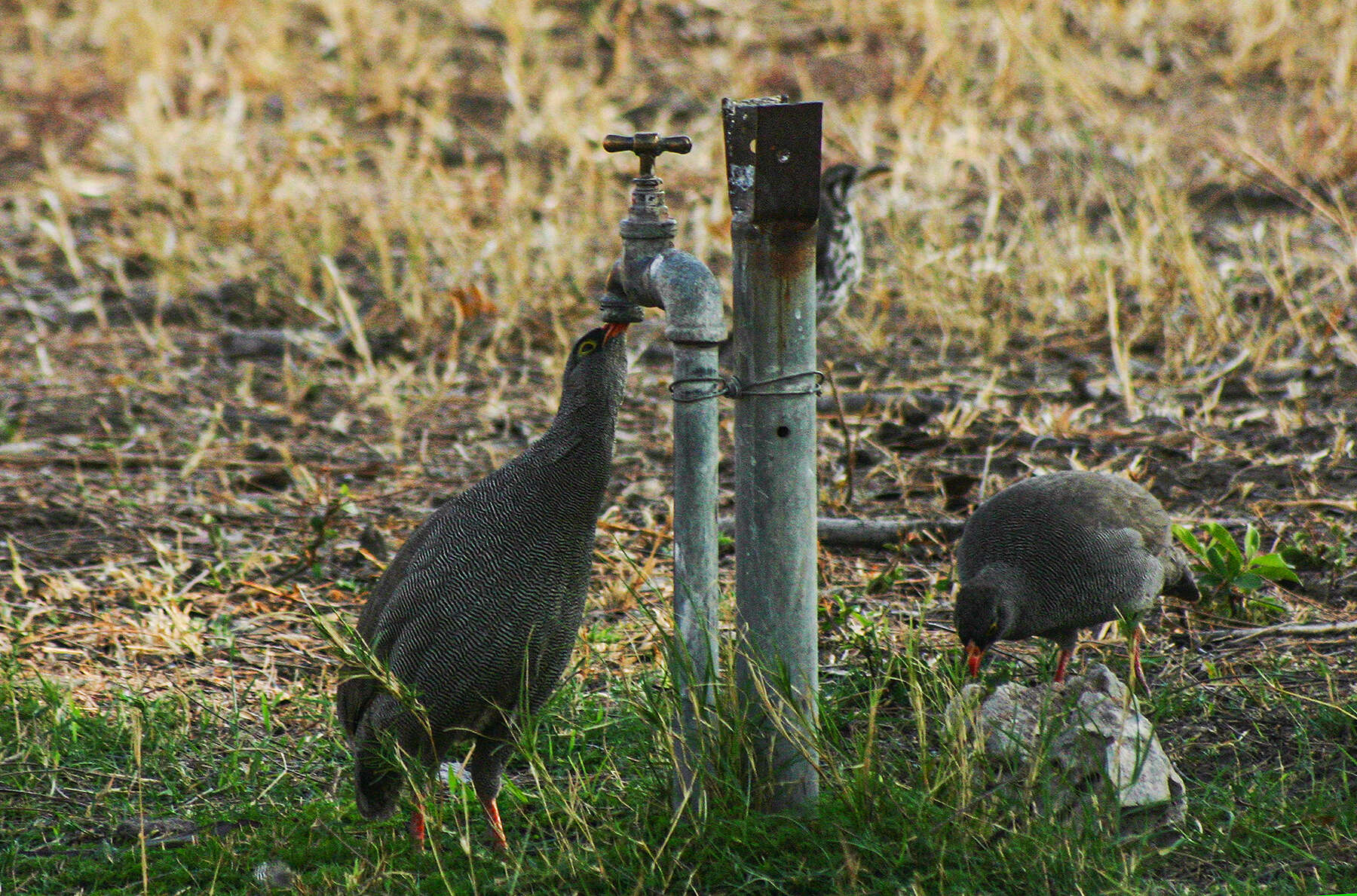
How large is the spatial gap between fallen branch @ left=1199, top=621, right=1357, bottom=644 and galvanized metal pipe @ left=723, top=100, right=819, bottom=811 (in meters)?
1.59

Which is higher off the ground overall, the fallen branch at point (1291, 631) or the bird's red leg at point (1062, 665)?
the fallen branch at point (1291, 631)

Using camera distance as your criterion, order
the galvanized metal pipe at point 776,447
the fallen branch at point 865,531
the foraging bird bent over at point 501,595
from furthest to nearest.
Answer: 1. the fallen branch at point 865,531
2. the foraging bird bent over at point 501,595
3. the galvanized metal pipe at point 776,447

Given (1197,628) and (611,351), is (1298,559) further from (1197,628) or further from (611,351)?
(611,351)

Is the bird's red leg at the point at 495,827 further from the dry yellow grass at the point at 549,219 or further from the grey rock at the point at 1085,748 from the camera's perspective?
the dry yellow grass at the point at 549,219

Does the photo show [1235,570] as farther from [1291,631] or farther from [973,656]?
[973,656]

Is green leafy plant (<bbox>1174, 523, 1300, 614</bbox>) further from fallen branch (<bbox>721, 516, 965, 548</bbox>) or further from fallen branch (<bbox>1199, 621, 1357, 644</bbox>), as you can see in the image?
fallen branch (<bbox>721, 516, 965, 548</bbox>)

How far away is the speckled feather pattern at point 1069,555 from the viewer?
3.92 m

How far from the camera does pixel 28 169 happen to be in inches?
366

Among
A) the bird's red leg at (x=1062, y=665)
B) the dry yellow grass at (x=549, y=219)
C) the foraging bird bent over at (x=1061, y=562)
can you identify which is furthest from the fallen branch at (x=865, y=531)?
the bird's red leg at (x=1062, y=665)

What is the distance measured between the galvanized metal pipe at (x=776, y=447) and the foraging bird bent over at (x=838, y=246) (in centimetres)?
362

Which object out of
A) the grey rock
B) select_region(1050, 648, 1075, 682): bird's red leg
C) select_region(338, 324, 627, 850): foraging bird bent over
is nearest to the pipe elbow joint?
select_region(338, 324, 627, 850): foraging bird bent over

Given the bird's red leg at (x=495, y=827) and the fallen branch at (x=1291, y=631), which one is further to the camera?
the fallen branch at (x=1291, y=631)

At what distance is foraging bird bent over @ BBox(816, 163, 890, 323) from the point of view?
6.80 m

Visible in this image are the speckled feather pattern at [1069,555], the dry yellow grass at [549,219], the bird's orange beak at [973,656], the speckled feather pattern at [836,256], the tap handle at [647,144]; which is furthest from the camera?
the speckled feather pattern at [836,256]
